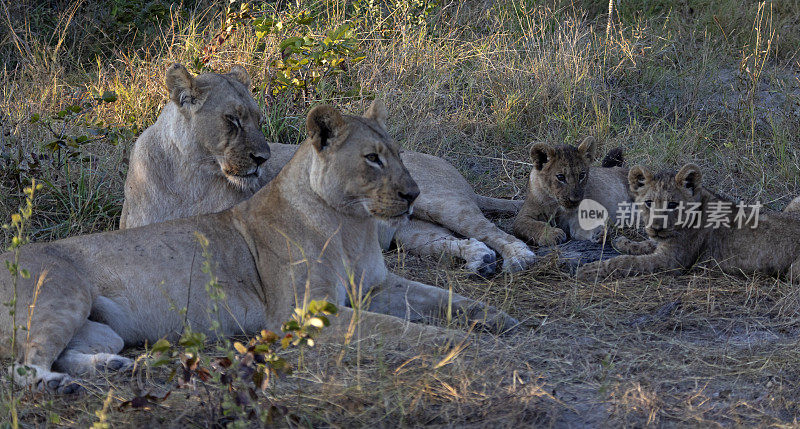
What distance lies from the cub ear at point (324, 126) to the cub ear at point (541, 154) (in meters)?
2.13

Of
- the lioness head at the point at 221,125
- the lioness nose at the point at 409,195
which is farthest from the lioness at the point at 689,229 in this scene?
the lioness head at the point at 221,125

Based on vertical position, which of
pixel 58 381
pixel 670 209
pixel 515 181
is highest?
pixel 58 381

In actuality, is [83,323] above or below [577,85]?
above

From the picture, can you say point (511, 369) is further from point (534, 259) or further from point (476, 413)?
point (534, 259)

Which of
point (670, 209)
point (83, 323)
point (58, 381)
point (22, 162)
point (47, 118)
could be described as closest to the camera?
point (58, 381)

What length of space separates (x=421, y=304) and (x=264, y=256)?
76 centimetres

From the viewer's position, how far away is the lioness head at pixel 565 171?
5.57m

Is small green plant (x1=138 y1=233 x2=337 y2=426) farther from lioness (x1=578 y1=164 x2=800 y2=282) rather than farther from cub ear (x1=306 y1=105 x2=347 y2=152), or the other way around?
lioness (x1=578 y1=164 x2=800 y2=282)

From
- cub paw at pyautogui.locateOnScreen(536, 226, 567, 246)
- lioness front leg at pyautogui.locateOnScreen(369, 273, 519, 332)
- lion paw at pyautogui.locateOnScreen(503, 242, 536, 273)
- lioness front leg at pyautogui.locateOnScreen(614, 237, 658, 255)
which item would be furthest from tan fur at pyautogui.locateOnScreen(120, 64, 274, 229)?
lioness front leg at pyautogui.locateOnScreen(614, 237, 658, 255)

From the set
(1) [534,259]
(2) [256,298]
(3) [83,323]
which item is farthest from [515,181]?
(3) [83,323]

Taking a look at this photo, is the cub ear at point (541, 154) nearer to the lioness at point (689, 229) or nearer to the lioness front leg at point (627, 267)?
the lioness at point (689, 229)

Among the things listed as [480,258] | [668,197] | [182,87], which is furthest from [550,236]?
[182,87]

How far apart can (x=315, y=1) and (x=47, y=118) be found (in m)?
2.60

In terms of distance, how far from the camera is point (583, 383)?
337 cm
